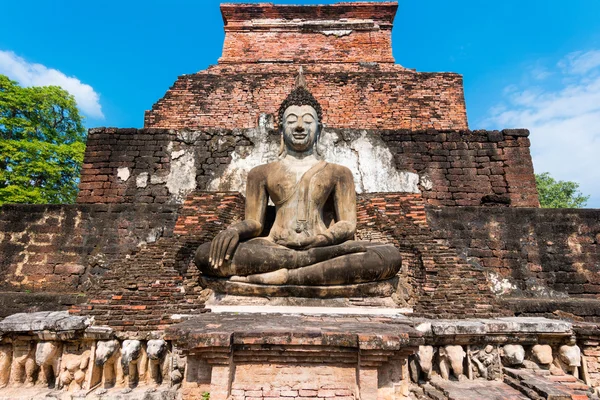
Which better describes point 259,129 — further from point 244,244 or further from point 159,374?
point 159,374

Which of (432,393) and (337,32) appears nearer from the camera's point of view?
(432,393)

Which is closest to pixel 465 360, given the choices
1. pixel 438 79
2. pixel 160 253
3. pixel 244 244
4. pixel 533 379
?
pixel 533 379

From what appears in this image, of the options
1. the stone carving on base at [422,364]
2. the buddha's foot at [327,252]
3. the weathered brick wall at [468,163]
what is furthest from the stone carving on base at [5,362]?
the weathered brick wall at [468,163]

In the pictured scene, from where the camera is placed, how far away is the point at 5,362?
3.52 meters

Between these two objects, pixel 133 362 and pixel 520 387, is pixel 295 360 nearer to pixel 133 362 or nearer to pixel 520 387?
pixel 133 362

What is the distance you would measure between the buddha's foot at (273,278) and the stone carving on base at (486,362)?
78.1 inches

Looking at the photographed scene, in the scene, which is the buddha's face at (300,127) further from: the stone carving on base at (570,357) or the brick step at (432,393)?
the stone carving on base at (570,357)

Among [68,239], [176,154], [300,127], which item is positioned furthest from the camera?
[176,154]

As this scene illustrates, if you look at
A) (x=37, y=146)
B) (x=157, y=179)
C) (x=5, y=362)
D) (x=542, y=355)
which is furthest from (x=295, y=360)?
(x=37, y=146)

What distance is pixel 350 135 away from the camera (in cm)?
708

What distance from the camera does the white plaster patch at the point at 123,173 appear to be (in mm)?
6922

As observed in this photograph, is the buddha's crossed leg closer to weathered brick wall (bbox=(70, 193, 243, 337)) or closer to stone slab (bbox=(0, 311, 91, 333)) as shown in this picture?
weathered brick wall (bbox=(70, 193, 243, 337))

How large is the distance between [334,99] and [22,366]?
32.3 ft

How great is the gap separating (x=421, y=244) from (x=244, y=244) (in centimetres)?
261
